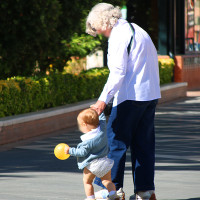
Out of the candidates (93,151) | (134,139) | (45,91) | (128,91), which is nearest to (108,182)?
(93,151)

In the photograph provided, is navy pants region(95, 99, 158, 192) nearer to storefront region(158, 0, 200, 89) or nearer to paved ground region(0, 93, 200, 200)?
paved ground region(0, 93, 200, 200)

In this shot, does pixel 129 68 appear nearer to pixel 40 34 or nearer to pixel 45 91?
pixel 45 91

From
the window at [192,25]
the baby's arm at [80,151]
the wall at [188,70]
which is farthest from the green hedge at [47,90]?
the window at [192,25]

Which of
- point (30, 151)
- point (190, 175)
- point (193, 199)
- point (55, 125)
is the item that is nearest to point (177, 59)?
point (55, 125)

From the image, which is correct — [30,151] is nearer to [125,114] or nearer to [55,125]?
[55,125]

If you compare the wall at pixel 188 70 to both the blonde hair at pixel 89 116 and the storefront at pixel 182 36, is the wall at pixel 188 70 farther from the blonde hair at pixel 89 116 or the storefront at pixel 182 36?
the blonde hair at pixel 89 116

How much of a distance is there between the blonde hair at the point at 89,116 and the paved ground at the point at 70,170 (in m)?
0.99

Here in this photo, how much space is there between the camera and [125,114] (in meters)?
5.67

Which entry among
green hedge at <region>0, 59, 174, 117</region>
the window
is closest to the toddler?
green hedge at <region>0, 59, 174, 117</region>

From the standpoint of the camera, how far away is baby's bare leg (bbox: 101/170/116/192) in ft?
18.8

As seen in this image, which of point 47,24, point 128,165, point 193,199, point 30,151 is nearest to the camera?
point 193,199

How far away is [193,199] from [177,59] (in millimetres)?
15202

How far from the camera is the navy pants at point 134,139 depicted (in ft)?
18.6

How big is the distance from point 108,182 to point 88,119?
25.0 inches
